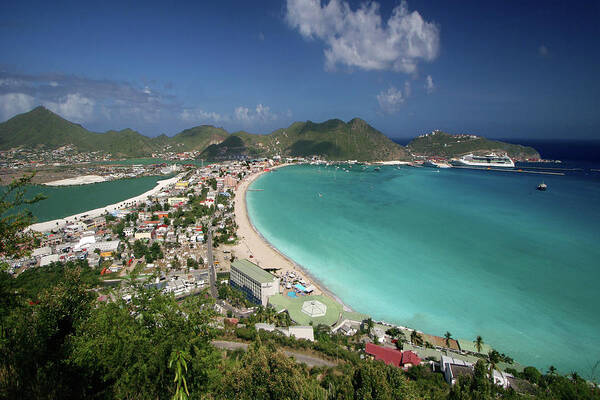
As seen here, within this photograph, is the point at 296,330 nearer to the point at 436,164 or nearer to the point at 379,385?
the point at 379,385

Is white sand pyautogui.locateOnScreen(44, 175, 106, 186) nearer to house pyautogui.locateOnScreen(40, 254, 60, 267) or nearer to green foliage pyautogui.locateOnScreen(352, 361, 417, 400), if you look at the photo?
house pyautogui.locateOnScreen(40, 254, 60, 267)

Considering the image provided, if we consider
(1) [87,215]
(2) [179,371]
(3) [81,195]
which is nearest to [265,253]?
(2) [179,371]

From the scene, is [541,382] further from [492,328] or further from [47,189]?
[47,189]

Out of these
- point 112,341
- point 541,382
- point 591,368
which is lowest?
point 591,368

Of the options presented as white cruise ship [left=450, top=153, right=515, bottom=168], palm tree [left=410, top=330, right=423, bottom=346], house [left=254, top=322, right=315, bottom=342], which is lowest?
palm tree [left=410, top=330, right=423, bottom=346]

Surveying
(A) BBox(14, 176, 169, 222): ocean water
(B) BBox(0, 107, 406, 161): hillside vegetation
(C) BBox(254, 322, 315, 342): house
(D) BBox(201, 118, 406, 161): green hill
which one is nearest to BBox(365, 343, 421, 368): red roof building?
(C) BBox(254, 322, 315, 342): house

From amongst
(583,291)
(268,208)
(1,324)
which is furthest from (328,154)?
(1,324)

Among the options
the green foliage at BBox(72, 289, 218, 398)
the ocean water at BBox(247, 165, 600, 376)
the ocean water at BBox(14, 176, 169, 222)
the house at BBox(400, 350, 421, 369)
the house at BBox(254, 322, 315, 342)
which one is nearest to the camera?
the green foliage at BBox(72, 289, 218, 398)
